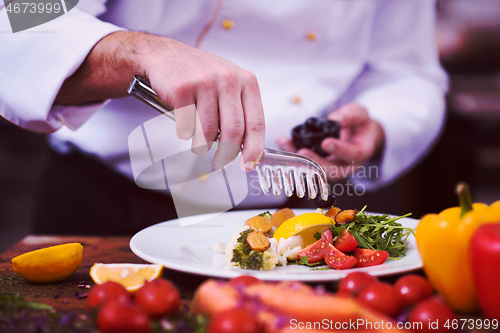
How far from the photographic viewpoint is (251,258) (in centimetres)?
105

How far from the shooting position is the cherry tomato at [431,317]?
0.69m

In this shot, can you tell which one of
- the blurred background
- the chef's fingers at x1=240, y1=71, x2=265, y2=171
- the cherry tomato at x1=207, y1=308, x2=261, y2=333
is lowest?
the blurred background

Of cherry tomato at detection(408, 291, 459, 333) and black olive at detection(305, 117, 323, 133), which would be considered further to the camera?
black olive at detection(305, 117, 323, 133)

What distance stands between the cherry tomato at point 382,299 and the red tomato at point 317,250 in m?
0.36

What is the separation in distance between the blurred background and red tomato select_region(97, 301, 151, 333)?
2.20m

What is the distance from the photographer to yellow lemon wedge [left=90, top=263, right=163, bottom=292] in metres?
0.94

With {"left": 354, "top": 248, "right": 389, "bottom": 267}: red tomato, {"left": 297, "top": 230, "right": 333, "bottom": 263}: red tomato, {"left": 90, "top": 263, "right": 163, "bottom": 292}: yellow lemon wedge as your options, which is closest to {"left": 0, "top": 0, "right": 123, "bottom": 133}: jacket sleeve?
{"left": 90, "top": 263, "right": 163, "bottom": 292}: yellow lemon wedge

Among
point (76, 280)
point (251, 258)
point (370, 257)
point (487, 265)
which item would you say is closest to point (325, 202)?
point (370, 257)

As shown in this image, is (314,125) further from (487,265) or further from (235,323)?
(235,323)

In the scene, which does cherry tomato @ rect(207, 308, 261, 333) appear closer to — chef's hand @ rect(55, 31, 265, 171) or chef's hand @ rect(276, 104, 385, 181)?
chef's hand @ rect(55, 31, 265, 171)

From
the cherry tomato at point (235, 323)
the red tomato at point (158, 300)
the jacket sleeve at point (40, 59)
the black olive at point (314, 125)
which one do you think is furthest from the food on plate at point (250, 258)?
the jacket sleeve at point (40, 59)

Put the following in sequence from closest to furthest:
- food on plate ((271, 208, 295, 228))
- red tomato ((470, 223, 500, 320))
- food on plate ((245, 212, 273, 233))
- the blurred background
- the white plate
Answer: red tomato ((470, 223, 500, 320))
the white plate
food on plate ((245, 212, 273, 233))
food on plate ((271, 208, 295, 228))
the blurred background

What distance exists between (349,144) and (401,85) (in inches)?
23.9

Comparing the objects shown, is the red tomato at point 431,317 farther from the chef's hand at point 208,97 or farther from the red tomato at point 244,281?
the chef's hand at point 208,97
